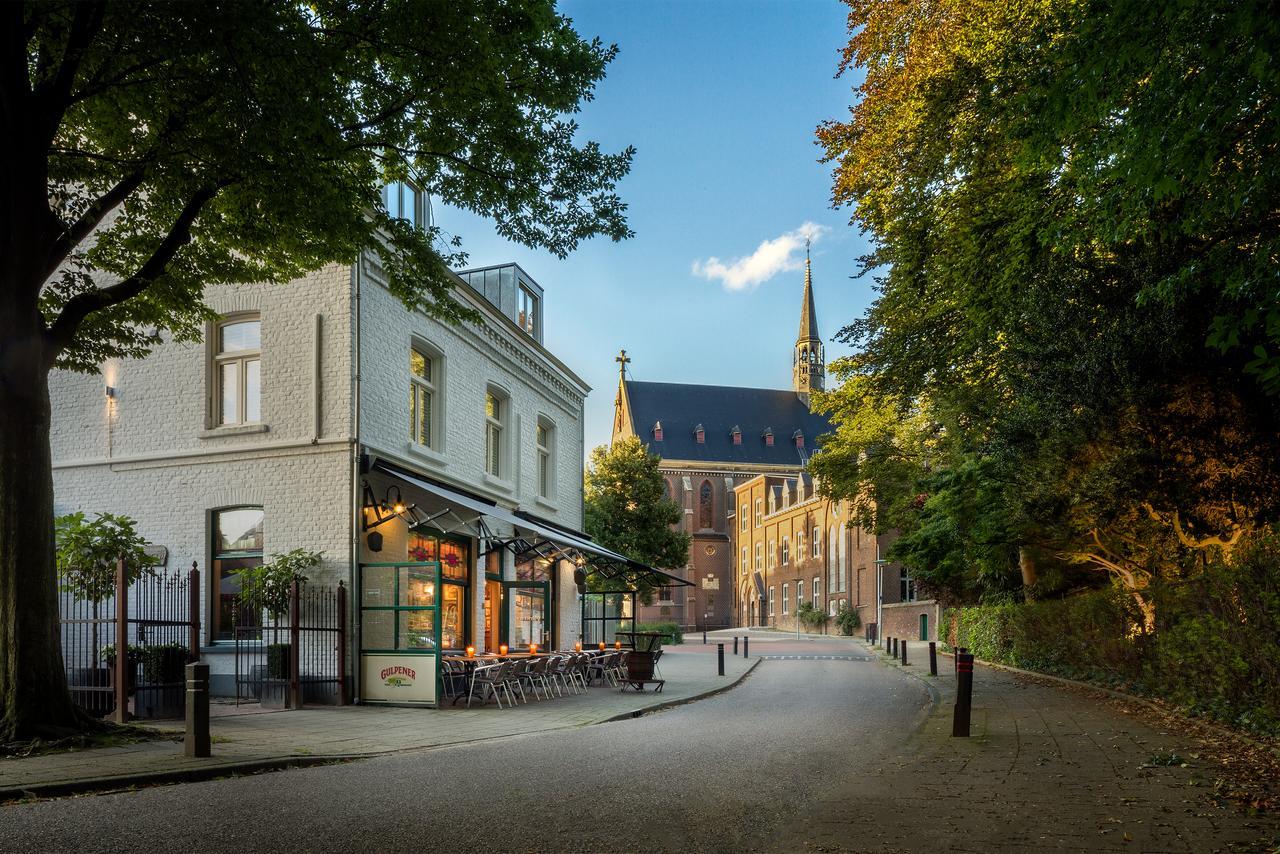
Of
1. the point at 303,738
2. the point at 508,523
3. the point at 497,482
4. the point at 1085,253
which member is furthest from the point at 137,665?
the point at 1085,253

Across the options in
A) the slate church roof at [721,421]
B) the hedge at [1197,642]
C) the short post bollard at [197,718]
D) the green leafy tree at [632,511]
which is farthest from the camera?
the slate church roof at [721,421]

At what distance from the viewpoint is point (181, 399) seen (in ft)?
57.8

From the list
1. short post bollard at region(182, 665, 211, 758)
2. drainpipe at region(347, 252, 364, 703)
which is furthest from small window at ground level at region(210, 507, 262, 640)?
short post bollard at region(182, 665, 211, 758)

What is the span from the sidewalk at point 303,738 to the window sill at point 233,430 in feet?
15.3

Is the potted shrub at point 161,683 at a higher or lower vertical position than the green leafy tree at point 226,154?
lower

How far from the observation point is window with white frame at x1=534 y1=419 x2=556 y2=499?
26.0 metres

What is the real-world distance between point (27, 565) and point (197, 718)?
2.48 metres

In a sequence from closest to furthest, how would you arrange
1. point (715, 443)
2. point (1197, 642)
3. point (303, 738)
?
1. point (303, 738)
2. point (1197, 642)
3. point (715, 443)

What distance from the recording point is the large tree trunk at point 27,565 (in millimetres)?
10164

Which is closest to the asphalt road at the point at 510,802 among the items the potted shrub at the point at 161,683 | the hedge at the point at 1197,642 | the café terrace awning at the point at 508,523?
the hedge at the point at 1197,642

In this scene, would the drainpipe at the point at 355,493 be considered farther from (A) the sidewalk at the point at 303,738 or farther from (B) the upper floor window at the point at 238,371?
(B) the upper floor window at the point at 238,371

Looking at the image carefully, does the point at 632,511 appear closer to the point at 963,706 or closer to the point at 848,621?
the point at 848,621

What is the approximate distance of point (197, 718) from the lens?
972 cm

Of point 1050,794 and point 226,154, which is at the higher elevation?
point 226,154
